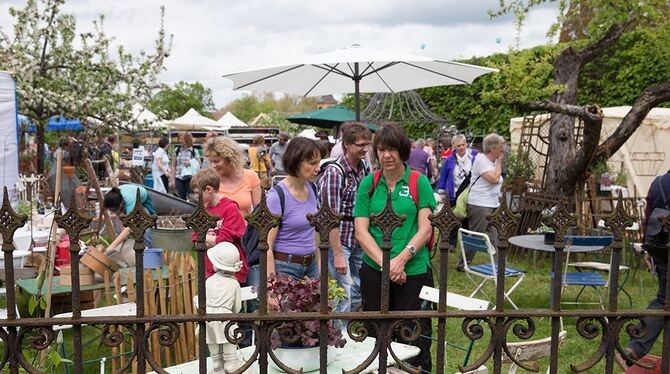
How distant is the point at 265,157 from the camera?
13.2 m

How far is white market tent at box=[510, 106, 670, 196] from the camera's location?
41.6ft

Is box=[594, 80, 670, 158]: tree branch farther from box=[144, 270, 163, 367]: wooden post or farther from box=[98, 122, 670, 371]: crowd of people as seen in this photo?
box=[144, 270, 163, 367]: wooden post

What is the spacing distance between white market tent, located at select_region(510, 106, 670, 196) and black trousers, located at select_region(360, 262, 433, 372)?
33.2 feet

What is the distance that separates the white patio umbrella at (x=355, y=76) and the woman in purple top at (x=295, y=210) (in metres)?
3.35

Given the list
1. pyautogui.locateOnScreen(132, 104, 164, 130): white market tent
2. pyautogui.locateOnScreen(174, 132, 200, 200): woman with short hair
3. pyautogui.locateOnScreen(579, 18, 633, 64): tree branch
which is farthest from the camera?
pyautogui.locateOnScreen(132, 104, 164, 130): white market tent

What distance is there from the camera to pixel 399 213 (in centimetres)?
358

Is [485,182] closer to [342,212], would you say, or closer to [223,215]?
[342,212]

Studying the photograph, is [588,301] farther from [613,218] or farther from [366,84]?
[613,218]

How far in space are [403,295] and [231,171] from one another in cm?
178

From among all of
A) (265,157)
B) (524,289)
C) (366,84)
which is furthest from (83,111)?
(524,289)

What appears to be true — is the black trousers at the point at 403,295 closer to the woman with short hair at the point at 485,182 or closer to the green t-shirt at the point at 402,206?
the green t-shirt at the point at 402,206

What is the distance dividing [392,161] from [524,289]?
397 cm

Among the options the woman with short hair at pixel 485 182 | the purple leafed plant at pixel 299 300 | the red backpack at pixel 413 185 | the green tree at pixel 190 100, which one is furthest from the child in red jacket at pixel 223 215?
the green tree at pixel 190 100

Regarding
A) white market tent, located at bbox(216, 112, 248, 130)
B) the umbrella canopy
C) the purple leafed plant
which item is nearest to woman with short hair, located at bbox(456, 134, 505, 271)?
the purple leafed plant
